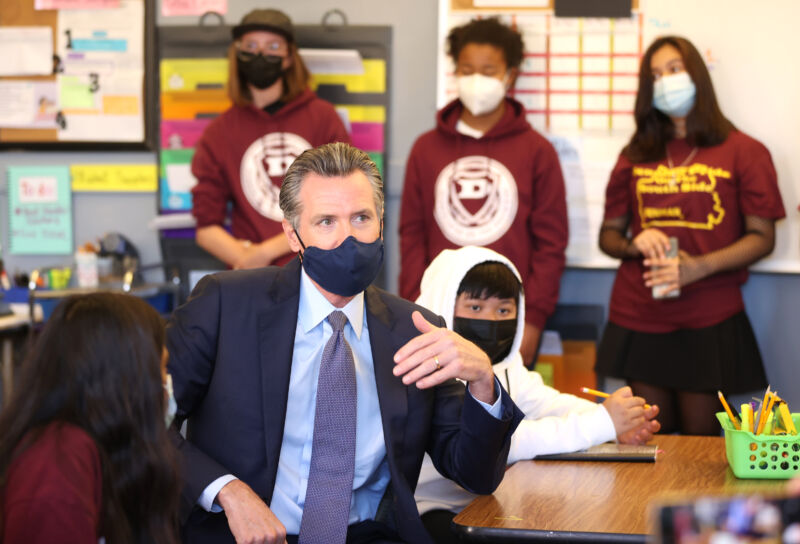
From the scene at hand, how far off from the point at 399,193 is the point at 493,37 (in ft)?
2.71

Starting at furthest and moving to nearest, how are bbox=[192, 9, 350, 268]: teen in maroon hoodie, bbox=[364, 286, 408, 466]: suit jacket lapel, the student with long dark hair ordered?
bbox=[192, 9, 350, 268]: teen in maroon hoodie, the student with long dark hair, bbox=[364, 286, 408, 466]: suit jacket lapel

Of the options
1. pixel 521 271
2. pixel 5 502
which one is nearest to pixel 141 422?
pixel 5 502

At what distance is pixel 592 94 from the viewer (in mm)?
3814

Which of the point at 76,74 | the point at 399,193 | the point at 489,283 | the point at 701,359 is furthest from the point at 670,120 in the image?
the point at 76,74

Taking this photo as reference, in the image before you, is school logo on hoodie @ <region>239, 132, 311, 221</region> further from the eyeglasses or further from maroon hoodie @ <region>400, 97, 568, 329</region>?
maroon hoodie @ <region>400, 97, 568, 329</region>

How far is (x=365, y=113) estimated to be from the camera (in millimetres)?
4039

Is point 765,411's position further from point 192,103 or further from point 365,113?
point 192,103

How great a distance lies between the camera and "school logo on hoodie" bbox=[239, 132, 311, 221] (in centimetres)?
368

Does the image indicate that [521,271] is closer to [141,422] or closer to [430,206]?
[430,206]

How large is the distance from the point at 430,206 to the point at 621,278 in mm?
792

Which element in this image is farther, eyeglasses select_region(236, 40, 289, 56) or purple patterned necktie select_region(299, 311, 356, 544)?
eyeglasses select_region(236, 40, 289, 56)

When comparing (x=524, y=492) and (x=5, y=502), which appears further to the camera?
(x=524, y=492)

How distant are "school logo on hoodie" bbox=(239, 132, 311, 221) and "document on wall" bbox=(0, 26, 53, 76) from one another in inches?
49.4

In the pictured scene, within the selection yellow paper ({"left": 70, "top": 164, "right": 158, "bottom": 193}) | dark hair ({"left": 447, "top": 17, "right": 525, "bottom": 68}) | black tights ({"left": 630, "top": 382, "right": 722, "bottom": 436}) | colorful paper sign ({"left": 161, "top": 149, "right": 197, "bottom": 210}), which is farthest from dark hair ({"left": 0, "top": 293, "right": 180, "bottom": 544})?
yellow paper ({"left": 70, "top": 164, "right": 158, "bottom": 193})
